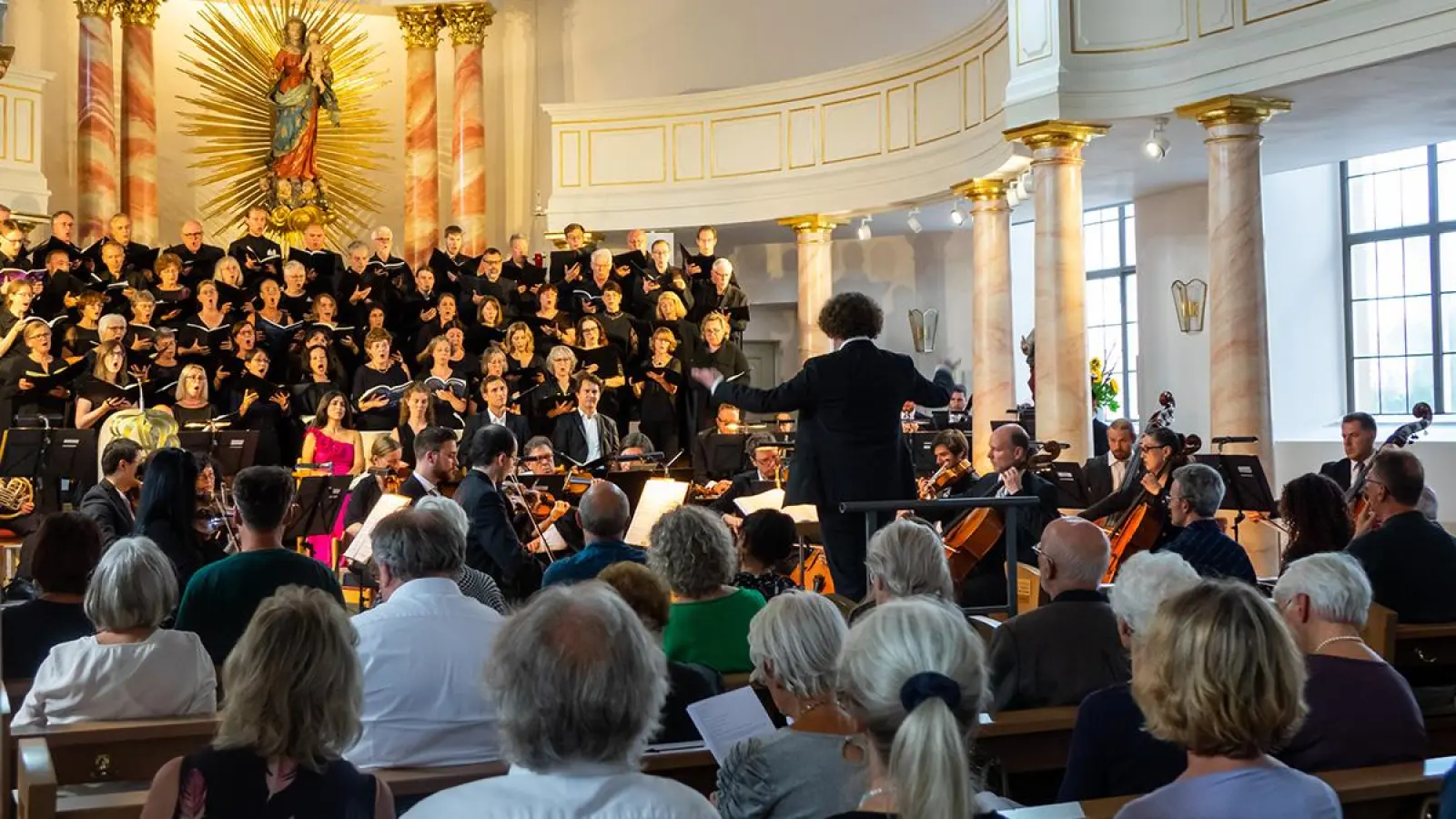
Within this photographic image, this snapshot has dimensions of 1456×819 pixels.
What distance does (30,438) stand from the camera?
403 inches

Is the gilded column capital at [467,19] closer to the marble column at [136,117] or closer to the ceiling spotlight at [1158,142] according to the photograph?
A: the marble column at [136,117]

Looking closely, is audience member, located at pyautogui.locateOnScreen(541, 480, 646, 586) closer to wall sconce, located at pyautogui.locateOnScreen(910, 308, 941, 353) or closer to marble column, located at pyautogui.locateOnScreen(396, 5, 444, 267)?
marble column, located at pyautogui.locateOnScreen(396, 5, 444, 267)

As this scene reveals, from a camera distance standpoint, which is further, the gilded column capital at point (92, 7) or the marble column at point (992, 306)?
the gilded column capital at point (92, 7)

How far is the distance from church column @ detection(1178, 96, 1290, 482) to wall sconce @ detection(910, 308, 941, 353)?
7.65 metres

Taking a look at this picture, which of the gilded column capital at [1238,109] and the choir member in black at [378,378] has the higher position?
the gilded column capital at [1238,109]

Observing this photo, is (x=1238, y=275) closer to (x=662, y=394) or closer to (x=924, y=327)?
(x=662, y=394)

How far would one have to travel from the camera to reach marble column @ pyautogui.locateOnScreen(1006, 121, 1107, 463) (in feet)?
41.7

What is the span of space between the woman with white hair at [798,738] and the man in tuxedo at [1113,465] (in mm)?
7105

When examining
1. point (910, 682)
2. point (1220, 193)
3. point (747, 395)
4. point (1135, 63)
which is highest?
point (1135, 63)

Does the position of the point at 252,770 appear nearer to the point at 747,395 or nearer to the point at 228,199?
the point at 747,395

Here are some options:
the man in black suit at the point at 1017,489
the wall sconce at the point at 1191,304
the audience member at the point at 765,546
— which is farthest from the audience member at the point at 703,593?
the wall sconce at the point at 1191,304

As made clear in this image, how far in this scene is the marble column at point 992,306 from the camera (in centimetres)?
1541

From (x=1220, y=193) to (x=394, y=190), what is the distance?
11561 millimetres

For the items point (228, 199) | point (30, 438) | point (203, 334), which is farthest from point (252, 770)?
point (228, 199)
